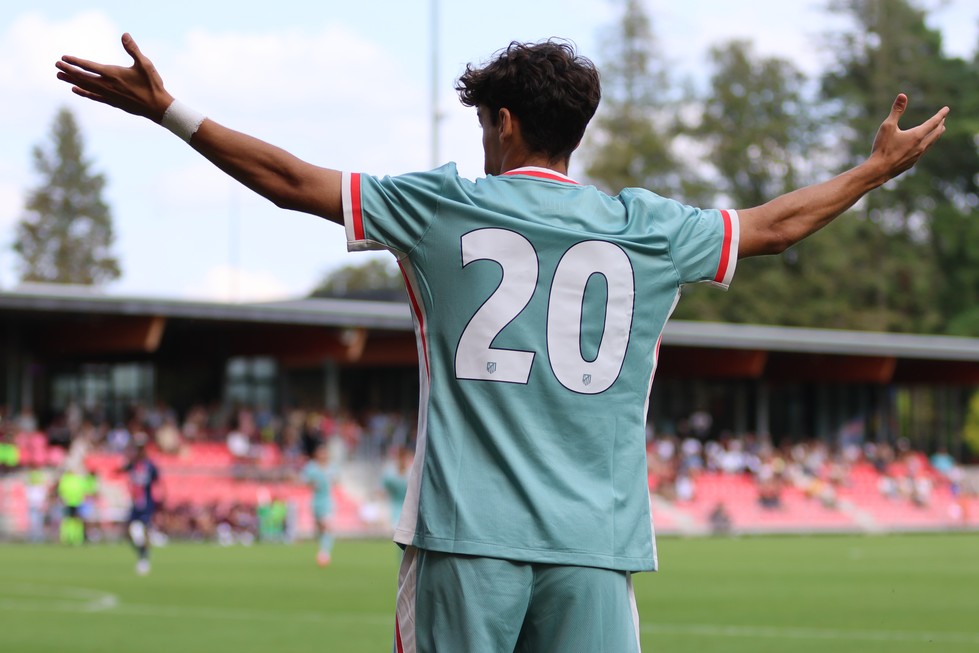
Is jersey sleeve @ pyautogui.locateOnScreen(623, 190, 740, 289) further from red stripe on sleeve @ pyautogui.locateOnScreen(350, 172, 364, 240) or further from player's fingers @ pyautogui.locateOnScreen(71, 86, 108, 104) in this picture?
player's fingers @ pyautogui.locateOnScreen(71, 86, 108, 104)

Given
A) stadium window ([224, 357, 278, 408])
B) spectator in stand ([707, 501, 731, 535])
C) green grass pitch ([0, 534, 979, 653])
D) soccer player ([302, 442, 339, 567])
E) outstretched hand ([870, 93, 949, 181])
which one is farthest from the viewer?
stadium window ([224, 357, 278, 408])

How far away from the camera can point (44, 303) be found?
33.8 m

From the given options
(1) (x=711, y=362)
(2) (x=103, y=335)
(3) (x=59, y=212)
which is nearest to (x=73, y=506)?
(2) (x=103, y=335)

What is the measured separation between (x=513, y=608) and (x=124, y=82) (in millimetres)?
1461

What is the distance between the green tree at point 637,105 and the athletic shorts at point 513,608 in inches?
2483

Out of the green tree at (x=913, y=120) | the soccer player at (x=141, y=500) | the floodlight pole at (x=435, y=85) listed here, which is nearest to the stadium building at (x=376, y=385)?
the soccer player at (x=141, y=500)

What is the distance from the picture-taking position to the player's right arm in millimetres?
3197

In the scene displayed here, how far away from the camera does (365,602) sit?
51.5 ft

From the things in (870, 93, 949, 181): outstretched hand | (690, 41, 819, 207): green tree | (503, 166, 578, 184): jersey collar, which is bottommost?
(503, 166, 578, 184): jersey collar

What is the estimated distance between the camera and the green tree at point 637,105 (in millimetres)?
66250

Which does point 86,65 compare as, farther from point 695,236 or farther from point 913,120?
point 913,120

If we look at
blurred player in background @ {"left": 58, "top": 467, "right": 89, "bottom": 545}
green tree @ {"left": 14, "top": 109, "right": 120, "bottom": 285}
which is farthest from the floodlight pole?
green tree @ {"left": 14, "top": 109, "right": 120, "bottom": 285}

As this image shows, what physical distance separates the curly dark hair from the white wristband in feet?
2.13

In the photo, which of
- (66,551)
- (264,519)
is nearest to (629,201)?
(66,551)
